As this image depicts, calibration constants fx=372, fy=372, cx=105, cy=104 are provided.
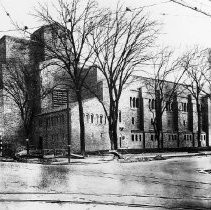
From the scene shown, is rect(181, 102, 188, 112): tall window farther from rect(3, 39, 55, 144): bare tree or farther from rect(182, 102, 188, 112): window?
rect(3, 39, 55, 144): bare tree

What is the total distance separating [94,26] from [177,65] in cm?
1528

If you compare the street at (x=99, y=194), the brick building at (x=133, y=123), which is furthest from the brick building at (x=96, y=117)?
the street at (x=99, y=194)

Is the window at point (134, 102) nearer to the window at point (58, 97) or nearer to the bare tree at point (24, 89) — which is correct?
the window at point (58, 97)

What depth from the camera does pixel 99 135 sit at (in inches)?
1869

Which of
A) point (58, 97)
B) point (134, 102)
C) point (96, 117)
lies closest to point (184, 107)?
point (134, 102)

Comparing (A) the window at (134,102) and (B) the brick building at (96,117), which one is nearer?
(B) the brick building at (96,117)

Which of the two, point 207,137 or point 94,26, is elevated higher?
A: point 94,26

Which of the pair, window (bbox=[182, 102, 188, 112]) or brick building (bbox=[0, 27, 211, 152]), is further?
window (bbox=[182, 102, 188, 112])

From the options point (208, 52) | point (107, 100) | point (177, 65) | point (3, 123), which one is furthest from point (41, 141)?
point (208, 52)

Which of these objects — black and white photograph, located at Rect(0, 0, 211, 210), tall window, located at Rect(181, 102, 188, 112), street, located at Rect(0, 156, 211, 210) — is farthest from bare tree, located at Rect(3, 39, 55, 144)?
tall window, located at Rect(181, 102, 188, 112)

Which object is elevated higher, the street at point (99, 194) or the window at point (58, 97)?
the window at point (58, 97)

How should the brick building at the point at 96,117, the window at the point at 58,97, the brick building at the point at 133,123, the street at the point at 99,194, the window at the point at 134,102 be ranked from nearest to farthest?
the street at the point at 99,194
the brick building at the point at 133,123
the brick building at the point at 96,117
the window at the point at 58,97
the window at the point at 134,102

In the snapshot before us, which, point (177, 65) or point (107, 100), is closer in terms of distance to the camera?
point (177, 65)

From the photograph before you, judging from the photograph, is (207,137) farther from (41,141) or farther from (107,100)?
(41,141)
